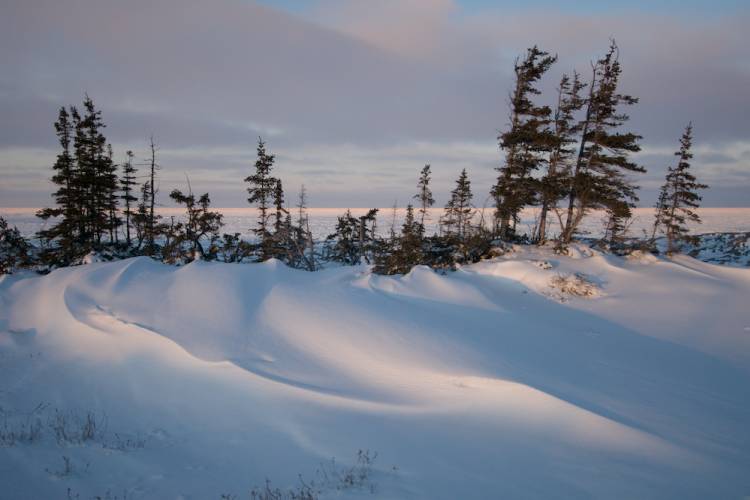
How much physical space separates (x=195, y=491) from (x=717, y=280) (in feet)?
50.8

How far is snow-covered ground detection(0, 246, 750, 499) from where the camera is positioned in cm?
372

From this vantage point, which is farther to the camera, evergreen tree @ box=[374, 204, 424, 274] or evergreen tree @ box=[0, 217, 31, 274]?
evergreen tree @ box=[0, 217, 31, 274]

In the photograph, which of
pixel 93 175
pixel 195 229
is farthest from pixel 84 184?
pixel 195 229

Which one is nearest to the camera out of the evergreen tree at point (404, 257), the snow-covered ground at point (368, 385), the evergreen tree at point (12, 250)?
the snow-covered ground at point (368, 385)

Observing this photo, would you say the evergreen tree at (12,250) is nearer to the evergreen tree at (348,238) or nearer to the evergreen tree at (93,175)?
the evergreen tree at (93,175)

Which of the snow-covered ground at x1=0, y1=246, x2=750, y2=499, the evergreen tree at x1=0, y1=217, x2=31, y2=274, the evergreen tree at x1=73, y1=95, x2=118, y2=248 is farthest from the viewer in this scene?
the evergreen tree at x1=73, y1=95, x2=118, y2=248

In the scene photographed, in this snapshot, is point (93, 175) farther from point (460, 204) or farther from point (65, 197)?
point (460, 204)

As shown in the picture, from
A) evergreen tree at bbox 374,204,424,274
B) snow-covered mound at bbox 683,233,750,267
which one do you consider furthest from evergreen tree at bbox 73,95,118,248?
snow-covered mound at bbox 683,233,750,267

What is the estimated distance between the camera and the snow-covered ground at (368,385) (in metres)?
3.72

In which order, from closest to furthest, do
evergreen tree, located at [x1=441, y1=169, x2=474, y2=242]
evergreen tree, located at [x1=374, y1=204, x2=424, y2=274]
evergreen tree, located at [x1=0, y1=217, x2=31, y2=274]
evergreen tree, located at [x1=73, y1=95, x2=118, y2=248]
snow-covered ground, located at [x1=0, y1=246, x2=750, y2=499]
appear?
snow-covered ground, located at [x1=0, y1=246, x2=750, y2=499], evergreen tree, located at [x1=374, y1=204, x2=424, y2=274], evergreen tree, located at [x1=0, y1=217, x2=31, y2=274], evergreen tree, located at [x1=73, y1=95, x2=118, y2=248], evergreen tree, located at [x1=441, y1=169, x2=474, y2=242]

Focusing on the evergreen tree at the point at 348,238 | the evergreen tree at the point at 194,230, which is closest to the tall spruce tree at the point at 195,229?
the evergreen tree at the point at 194,230

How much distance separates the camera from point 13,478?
3568 mm

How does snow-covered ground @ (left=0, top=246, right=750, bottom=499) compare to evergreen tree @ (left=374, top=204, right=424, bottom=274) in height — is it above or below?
below

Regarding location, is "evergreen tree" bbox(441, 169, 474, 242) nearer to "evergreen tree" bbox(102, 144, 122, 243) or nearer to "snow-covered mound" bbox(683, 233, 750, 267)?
"snow-covered mound" bbox(683, 233, 750, 267)
